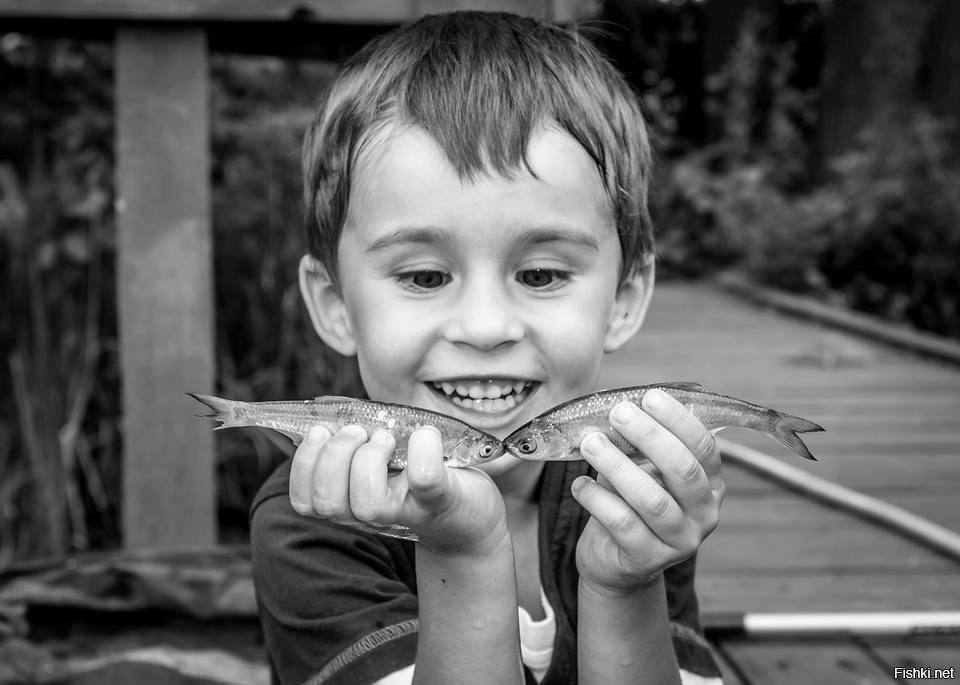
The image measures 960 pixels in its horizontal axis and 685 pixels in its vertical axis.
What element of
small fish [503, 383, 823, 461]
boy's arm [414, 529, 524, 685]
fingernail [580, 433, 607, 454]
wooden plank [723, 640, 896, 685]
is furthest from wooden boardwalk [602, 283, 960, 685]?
fingernail [580, 433, 607, 454]

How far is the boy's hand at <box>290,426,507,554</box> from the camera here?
5.29 ft

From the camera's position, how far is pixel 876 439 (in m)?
5.64

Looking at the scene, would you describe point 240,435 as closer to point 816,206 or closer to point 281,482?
point 281,482

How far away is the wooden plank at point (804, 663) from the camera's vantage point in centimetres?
295

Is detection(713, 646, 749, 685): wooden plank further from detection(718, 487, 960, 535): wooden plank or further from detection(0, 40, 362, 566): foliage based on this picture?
detection(0, 40, 362, 566): foliage

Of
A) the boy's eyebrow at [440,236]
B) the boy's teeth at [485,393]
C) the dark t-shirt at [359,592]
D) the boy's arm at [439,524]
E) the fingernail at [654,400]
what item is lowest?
the dark t-shirt at [359,592]

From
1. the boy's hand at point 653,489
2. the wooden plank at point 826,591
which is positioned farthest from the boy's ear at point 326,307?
the wooden plank at point 826,591

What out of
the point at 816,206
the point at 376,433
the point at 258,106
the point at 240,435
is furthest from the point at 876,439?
the point at 816,206

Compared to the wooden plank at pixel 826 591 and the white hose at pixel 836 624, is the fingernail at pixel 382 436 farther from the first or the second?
the wooden plank at pixel 826 591

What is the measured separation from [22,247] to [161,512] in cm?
128

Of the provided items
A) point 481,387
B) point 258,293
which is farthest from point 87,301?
point 481,387

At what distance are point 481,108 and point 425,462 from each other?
81 centimetres

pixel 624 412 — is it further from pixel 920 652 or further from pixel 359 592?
pixel 920 652

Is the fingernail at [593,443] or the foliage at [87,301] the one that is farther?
the foliage at [87,301]
